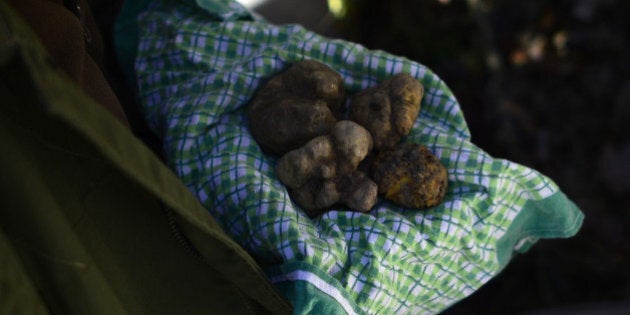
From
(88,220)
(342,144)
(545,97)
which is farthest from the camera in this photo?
(545,97)

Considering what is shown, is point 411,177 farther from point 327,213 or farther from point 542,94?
point 542,94

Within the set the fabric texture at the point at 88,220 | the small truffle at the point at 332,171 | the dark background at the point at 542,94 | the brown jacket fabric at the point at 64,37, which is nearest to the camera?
the fabric texture at the point at 88,220

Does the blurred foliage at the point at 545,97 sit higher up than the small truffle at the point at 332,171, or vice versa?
the small truffle at the point at 332,171

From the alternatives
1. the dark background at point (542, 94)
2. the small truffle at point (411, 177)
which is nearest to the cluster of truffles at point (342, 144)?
the small truffle at point (411, 177)

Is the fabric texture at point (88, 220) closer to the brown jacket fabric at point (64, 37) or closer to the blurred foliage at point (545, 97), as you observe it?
the brown jacket fabric at point (64, 37)

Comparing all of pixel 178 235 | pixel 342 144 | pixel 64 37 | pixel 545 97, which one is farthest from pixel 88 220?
pixel 545 97

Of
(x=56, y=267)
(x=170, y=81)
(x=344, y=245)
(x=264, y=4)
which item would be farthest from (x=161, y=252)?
(x=264, y=4)

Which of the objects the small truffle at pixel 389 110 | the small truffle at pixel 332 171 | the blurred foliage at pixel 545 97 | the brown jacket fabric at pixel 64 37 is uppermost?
the brown jacket fabric at pixel 64 37
